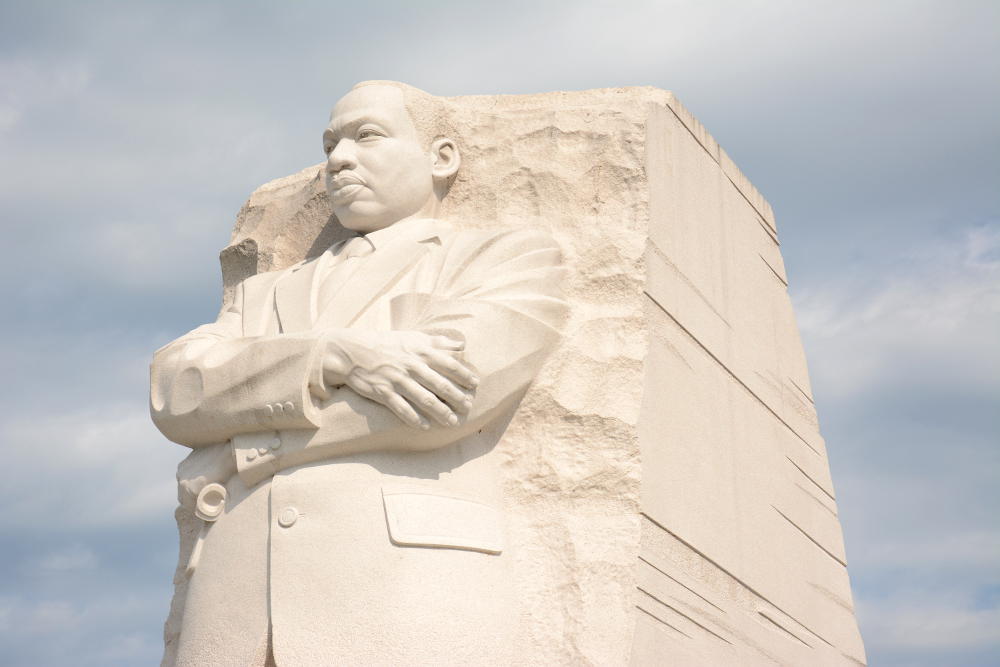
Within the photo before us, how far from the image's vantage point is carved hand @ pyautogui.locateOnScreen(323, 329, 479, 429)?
457 cm

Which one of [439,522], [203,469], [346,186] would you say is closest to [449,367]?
[439,522]

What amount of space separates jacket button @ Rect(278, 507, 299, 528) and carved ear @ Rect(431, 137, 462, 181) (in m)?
1.71

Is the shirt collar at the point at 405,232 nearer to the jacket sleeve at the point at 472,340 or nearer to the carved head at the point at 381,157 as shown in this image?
the carved head at the point at 381,157

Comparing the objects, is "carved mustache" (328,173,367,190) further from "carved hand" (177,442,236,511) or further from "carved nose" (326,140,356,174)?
"carved hand" (177,442,236,511)

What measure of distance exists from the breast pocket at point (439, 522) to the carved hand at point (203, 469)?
712mm

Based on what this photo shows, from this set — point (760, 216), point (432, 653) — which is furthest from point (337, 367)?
point (760, 216)

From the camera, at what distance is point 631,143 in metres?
5.49

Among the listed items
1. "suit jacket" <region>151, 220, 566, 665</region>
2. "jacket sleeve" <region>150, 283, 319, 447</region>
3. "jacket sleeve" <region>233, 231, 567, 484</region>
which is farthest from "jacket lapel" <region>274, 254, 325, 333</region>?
"jacket sleeve" <region>233, 231, 567, 484</region>

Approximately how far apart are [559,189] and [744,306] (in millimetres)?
1371

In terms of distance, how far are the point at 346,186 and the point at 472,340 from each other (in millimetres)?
1112

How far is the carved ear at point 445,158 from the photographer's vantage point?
5656 millimetres

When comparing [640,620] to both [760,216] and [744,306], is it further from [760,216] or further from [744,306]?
[760,216]

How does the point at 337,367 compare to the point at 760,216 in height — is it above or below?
below

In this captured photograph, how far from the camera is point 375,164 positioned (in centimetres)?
547
